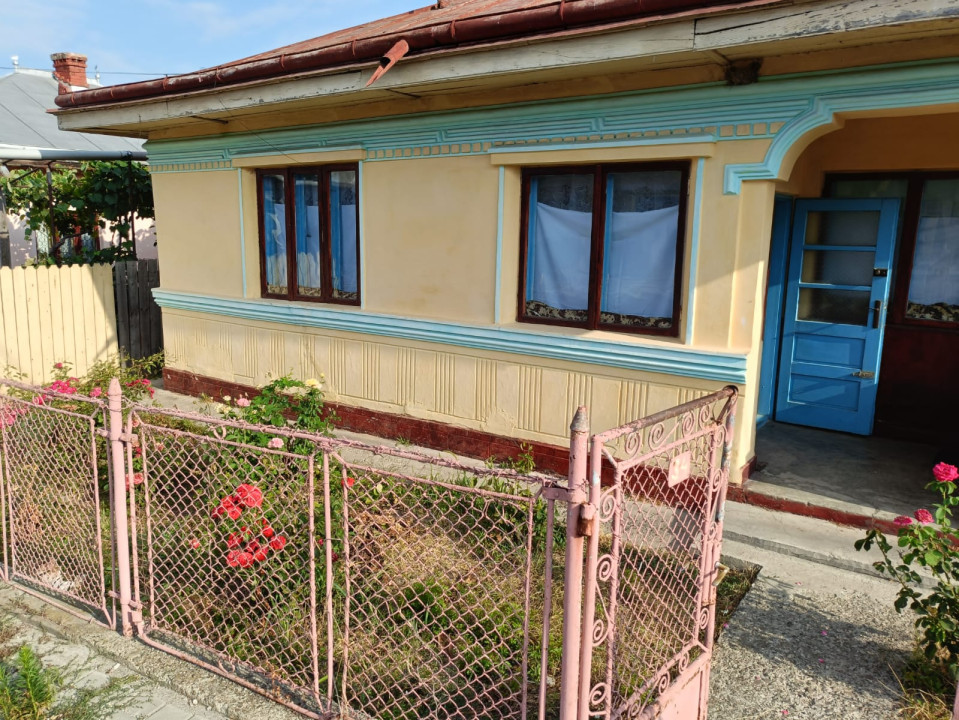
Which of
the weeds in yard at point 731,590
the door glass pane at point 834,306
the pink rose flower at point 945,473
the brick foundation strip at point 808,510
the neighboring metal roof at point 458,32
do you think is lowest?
the weeds in yard at point 731,590

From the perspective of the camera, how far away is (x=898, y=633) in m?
3.47

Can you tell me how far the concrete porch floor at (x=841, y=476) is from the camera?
463 cm

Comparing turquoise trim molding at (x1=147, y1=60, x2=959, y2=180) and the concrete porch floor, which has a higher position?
turquoise trim molding at (x1=147, y1=60, x2=959, y2=180)

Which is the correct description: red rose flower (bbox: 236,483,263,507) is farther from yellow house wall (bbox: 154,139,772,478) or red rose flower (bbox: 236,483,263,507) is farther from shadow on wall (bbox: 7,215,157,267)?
shadow on wall (bbox: 7,215,157,267)

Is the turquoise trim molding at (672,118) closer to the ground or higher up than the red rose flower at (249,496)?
higher up

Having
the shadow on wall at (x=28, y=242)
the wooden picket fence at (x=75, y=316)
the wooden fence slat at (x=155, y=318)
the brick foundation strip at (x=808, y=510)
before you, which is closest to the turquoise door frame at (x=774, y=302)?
the brick foundation strip at (x=808, y=510)

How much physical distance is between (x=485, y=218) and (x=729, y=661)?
3.63 metres

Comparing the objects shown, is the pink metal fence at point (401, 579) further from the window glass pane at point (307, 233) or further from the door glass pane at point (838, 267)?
the door glass pane at point (838, 267)

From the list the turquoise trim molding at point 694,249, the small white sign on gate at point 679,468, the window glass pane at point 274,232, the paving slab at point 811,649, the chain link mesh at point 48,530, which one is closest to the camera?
the small white sign on gate at point 679,468

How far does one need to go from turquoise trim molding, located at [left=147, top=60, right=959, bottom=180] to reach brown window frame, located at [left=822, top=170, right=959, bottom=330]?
6.19ft

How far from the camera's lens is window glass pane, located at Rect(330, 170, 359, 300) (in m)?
6.66

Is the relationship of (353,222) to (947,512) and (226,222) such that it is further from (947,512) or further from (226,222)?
(947,512)

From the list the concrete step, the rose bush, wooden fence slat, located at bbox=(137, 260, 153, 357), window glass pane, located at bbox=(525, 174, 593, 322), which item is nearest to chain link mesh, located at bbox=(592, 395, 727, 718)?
the rose bush

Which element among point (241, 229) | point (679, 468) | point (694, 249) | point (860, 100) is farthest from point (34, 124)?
point (679, 468)
